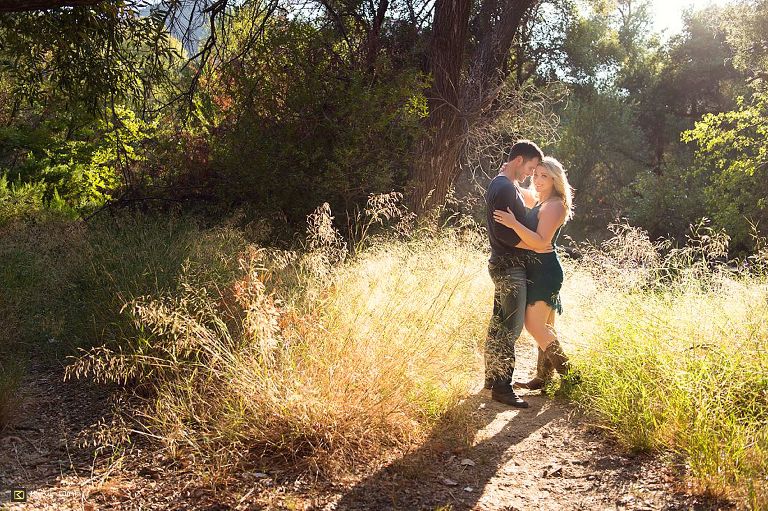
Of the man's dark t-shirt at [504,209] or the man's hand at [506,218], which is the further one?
the man's dark t-shirt at [504,209]

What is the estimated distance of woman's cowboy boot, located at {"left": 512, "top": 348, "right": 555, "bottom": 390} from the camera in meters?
5.18

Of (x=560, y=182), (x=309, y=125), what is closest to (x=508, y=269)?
(x=560, y=182)

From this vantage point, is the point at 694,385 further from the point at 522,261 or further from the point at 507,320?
the point at 522,261

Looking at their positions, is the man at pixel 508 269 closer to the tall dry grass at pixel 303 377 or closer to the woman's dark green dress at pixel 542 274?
the woman's dark green dress at pixel 542 274

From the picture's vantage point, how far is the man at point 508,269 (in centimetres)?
481

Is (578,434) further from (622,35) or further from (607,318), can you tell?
(622,35)

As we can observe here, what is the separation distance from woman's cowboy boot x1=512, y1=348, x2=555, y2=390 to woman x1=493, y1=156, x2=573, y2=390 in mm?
123

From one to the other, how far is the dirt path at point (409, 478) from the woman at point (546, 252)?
2.58ft

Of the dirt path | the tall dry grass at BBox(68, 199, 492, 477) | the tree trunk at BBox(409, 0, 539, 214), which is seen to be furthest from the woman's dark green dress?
the tree trunk at BBox(409, 0, 539, 214)

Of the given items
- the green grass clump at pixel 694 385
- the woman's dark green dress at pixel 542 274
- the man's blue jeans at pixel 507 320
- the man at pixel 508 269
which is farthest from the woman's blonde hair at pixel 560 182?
the green grass clump at pixel 694 385

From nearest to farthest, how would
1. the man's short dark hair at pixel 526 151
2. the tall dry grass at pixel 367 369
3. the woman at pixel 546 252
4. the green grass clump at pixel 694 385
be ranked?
the green grass clump at pixel 694 385 < the tall dry grass at pixel 367 369 < the woman at pixel 546 252 < the man's short dark hair at pixel 526 151

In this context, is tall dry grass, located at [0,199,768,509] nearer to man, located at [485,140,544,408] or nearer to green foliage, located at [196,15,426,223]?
man, located at [485,140,544,408]

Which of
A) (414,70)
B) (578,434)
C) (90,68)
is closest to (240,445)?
(578,434)

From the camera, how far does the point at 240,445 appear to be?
3600 mm
